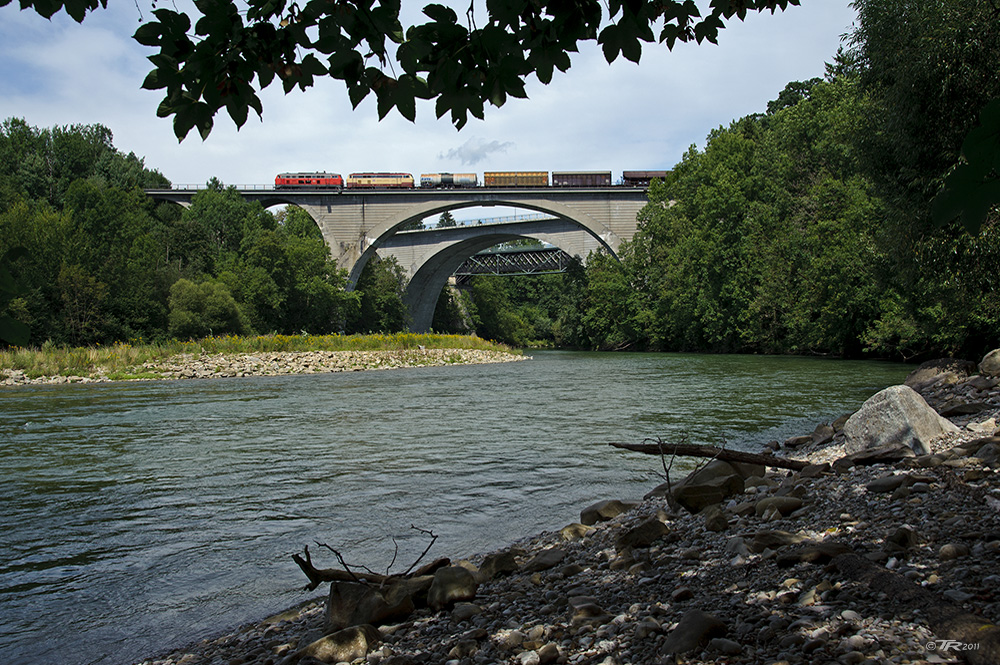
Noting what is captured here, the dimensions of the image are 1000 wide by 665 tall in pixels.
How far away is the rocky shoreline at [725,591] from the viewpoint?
99.1 inches

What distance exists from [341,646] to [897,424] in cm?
579

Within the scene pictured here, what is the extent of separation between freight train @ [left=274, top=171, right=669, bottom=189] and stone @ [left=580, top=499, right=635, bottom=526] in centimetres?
5547

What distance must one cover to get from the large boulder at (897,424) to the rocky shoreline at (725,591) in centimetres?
88

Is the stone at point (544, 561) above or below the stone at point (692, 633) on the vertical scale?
below

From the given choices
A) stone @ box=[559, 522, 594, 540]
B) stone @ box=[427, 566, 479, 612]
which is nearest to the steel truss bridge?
stone @ box=[559, 522, 594, 540]

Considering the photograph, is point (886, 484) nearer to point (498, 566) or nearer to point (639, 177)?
point (498, 566)

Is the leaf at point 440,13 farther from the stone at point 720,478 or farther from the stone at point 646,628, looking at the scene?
the stone at point 720,478

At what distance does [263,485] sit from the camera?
300 inches

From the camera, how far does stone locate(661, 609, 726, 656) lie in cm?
258

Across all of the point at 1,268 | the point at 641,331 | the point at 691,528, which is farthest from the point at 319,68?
the point at 641,331

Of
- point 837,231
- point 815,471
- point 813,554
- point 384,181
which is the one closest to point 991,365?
point 815,471

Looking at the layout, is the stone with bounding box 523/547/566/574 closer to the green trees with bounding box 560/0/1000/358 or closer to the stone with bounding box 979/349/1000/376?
the green trees with bounding box 560/0/1000/358

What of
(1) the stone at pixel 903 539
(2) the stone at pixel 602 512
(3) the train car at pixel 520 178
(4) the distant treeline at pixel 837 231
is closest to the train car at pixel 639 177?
(3) the train car at pixel 520 178

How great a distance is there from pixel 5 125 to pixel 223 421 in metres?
74.5
